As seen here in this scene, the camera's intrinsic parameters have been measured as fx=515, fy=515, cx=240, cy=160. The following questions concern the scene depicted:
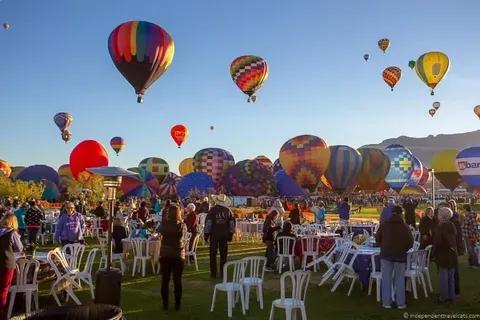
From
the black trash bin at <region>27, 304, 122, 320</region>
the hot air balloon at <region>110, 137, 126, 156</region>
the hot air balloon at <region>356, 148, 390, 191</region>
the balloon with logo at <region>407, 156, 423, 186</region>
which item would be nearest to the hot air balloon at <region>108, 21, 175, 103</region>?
the black trash bin at <region>27, 304, 122, 320</region>

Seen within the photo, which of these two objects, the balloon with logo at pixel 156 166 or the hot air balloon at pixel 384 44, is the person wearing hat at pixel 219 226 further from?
the balloon with logo at pixel 156 166

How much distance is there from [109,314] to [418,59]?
35.6 meters

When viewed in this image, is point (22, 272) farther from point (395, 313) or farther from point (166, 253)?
point (395, 313)

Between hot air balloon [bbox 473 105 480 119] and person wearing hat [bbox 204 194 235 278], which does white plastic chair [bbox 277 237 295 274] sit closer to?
person wearing hat [bbox 204 194 235 278]

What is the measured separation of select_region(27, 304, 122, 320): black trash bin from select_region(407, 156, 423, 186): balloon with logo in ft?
164

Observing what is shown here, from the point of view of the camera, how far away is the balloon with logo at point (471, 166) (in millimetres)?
39281

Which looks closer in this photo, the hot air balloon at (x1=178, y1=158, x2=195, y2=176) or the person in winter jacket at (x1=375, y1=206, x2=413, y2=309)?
the person in winter jacket at (x1=375, y1=206, x2=413, y2=309)

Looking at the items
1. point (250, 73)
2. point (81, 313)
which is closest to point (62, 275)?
point (81, 313)

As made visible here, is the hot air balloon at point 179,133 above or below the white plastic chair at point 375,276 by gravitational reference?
above

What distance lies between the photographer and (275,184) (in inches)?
1924

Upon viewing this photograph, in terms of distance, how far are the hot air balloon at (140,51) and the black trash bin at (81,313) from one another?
16988 mm

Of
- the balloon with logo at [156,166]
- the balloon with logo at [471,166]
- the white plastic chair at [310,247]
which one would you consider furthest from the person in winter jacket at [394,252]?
the balloon with logo at [156,166]

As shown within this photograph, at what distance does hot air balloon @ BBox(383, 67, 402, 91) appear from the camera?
40.9 meters

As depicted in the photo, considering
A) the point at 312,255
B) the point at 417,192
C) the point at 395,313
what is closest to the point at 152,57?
the point at 312,255
